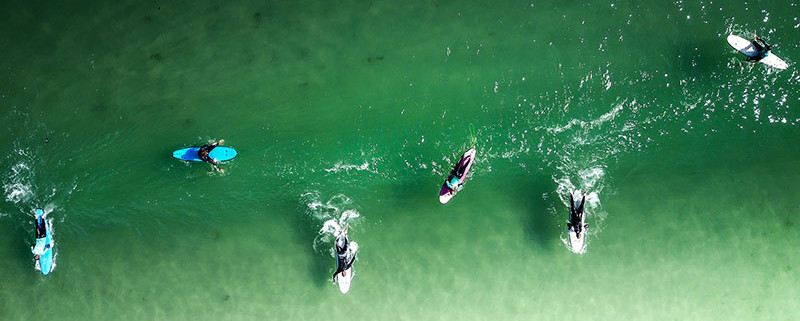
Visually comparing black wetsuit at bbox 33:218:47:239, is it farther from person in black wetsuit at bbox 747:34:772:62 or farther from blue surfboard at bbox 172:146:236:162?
person in black wetsuit at bbox 747:34:772:62

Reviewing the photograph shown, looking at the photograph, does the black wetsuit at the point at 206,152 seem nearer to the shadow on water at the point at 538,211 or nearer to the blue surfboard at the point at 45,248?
the blue surfboard at the point at 45,248

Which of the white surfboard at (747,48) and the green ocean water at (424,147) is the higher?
the white surfboard at (747,48)

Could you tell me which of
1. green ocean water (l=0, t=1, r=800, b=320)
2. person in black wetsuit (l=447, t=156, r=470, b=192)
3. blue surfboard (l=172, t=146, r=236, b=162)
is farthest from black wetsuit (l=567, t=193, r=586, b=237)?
blue surfboard (l=172, t=146, r=236, b=162)

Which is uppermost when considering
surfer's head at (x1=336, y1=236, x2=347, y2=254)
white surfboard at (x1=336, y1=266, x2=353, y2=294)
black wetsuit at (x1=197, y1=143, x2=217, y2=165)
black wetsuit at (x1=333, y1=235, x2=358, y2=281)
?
black wetsuit at (x1=197, y1=143, x2=217, y2=165)

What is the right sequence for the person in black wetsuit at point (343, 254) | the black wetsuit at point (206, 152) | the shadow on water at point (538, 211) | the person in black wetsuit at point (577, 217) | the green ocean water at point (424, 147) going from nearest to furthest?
1. the black wetsuit at point (206, 152)
2. the person in black wetsuit at point (577, 217)
3. the person in black wetsuit at point (343, 254)
4. the green ocean water at point (424, 147)
5. the shadow on water at point (538, 211)

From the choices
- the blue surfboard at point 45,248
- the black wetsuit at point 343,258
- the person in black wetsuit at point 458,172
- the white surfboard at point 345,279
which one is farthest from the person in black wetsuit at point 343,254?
the blue surfboard at point 45,248
